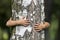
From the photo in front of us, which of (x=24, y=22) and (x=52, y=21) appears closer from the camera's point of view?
(x=24, y=22)

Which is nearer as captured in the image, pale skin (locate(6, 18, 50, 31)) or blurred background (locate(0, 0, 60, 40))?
pale skin (locate(6, 18, 50, 31))

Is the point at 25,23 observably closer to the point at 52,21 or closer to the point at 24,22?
the point at 24,22

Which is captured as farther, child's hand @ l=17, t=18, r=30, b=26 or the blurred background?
the blurred background

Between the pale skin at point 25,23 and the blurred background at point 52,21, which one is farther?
the blurred background at point 52,21

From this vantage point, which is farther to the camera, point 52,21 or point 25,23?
point 52,21

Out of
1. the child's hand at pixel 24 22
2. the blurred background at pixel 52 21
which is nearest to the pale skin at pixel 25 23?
the child's hand at pixel 24 22

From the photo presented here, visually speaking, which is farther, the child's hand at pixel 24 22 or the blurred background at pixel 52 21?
the blurred background at pixel 52 21

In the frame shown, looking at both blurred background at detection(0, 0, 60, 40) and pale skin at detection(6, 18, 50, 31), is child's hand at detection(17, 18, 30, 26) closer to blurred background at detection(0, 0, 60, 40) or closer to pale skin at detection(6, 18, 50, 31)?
pale skin at detection(6, 18, 50, 31)

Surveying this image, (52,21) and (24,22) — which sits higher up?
(24,22)

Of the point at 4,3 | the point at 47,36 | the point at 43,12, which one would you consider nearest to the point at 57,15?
the point at 47,36

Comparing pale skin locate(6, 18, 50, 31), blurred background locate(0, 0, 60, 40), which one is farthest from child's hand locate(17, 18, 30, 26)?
blurred background locate(0, 0, 60, 40)

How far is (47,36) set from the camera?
4.50 metres

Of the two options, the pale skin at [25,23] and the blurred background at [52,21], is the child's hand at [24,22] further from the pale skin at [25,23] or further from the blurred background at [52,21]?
the blurred background at [52,21]

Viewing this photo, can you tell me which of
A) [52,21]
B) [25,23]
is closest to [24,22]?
[25,23]
